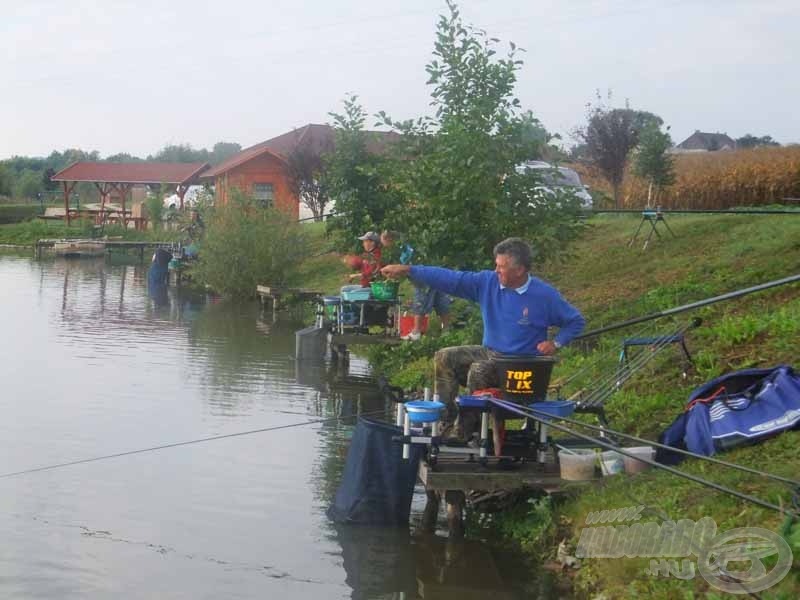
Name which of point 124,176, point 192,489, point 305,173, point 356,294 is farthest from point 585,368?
point 124,176

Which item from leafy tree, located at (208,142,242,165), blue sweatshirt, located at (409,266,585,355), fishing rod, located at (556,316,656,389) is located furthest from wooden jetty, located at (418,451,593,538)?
leafy tree, located at (208,142,242,165)

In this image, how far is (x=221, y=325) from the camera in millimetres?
25109

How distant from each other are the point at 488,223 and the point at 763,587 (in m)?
8.63

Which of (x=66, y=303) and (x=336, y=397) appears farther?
(x=66, y=303)

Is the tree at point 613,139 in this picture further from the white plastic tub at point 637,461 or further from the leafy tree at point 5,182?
the leafy tree at point 5,182

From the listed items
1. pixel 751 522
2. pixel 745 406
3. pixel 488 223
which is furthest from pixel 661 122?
pixel 751 522

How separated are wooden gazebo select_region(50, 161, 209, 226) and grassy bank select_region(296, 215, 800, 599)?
48.0 meters

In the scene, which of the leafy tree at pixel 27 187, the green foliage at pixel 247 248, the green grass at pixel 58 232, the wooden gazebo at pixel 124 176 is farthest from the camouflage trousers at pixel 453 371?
the leafy tree at pixel 27 187

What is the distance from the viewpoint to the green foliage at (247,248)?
31.0m

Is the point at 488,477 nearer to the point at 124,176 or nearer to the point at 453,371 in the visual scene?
the point at 453,371

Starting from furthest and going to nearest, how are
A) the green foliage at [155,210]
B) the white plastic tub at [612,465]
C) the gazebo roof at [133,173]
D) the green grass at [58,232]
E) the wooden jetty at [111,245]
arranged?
the gazebo roof at [133,173]
the green foliage at [155,210]
the green grass at [58,232]
the wooden jetty at [111,245]
the white plastic tub at [612,465]

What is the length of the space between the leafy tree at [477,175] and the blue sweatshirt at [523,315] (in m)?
5.25

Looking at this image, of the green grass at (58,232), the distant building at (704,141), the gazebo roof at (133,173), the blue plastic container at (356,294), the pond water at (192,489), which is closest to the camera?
the pond water at (192,489)

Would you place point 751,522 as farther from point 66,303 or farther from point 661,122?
point 66,303
